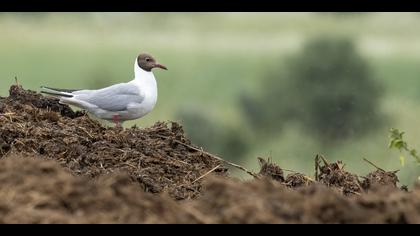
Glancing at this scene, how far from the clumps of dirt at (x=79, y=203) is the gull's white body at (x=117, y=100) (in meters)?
5.94

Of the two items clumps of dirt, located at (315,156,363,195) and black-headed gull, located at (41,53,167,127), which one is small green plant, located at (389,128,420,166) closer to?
clumps of dirt, located at (315,156,363,195)

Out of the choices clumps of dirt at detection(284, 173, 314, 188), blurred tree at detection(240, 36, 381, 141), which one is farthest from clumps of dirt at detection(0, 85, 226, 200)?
blurred tree at detection(240, 36, 381, 141)

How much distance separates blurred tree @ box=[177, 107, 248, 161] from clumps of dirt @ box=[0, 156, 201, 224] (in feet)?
68.6

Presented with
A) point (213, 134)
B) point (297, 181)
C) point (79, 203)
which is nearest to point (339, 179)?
point (297, 181)

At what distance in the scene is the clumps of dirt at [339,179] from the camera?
5.77 metres

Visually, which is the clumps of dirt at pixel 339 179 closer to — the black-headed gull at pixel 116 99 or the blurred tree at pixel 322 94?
the black-headed gull at pixel 116 99

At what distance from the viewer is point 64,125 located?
6.70 metres

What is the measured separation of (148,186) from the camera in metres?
5.36

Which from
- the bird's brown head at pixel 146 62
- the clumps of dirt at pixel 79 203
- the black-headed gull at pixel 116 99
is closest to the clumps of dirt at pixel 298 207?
the clumps of dirt at pixel 79 203

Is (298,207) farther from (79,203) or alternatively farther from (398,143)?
(398,143)

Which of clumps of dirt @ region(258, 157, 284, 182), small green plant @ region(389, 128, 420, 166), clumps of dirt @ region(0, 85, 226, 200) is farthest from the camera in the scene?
clumps of dirt @ region(258, 157, 284, 182)

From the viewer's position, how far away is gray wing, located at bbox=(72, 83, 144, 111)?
1019cm

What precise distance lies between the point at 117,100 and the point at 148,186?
4.91 metres
